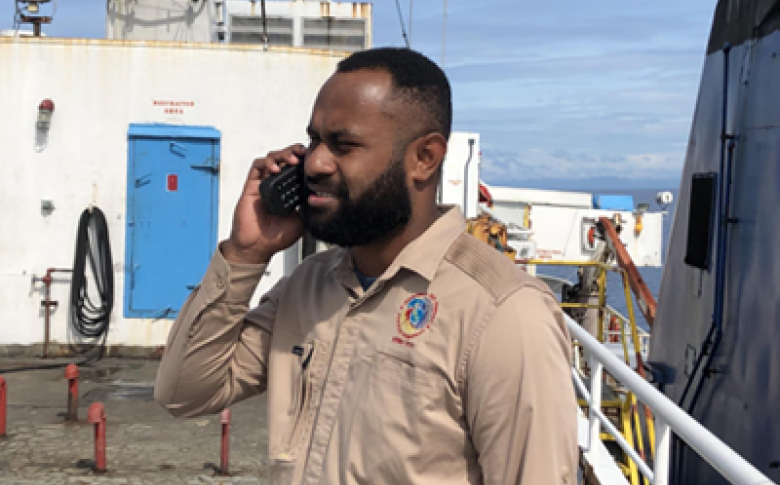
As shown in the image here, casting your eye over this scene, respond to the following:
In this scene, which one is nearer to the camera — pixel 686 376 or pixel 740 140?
pixel 740 140

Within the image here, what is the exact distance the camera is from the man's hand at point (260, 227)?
219 cm

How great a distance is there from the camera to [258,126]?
984 cm

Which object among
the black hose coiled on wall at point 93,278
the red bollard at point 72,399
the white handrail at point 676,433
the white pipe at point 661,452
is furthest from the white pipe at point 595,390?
the black hose coiled on wall at point 93,278

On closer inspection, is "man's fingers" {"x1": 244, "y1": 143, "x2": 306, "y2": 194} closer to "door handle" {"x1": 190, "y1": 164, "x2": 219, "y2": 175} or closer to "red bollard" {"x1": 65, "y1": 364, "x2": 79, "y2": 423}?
"red bollard" {"x1": 65, "y1": 364, "x2": 79, "y2": 423}

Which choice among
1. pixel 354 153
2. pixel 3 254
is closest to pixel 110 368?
pixel 3 254

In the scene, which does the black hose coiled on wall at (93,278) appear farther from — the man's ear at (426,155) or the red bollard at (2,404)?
the man's ear at (426,155)

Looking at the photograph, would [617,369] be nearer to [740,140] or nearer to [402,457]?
[402,457]

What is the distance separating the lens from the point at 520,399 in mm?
1767

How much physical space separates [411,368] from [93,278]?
8.61 meters

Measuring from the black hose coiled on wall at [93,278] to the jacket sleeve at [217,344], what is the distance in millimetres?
7715

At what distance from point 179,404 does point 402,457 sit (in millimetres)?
751

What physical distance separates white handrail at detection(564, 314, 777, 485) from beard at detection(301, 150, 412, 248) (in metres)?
0.60

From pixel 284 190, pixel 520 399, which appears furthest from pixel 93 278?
pixel 520 399

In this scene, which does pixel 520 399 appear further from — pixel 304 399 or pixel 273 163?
pixel 273 163
